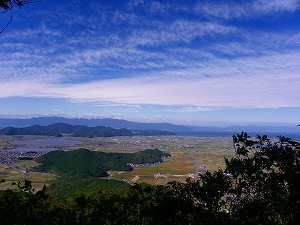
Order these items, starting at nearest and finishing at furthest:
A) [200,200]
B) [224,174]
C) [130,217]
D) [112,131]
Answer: [200,200]
[224,174]
[130,217]
[112,131]

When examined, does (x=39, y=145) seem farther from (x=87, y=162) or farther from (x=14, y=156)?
(x=87, y=162)

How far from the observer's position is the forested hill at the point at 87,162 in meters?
61.9

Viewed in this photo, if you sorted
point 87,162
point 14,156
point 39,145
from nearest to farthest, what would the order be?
1. point 87,162
2. point 14,156
3. point 39,145

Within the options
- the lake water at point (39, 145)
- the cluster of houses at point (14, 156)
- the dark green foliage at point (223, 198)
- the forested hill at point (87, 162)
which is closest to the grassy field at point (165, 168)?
the dark green foliage at point (223, 198)

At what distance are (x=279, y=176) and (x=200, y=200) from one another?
1.04m

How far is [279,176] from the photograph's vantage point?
11.1 ft

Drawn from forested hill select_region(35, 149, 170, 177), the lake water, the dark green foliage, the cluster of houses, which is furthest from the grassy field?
the lake water

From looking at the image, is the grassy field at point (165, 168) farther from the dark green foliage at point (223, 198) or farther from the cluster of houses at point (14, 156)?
the cluster of houses at point (14, 156)

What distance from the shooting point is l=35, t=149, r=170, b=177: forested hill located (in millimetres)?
61922

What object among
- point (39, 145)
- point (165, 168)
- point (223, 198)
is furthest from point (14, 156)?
point (223, 198)

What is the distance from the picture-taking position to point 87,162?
67.6 m

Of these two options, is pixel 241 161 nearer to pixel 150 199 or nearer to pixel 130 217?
pixel 150 199

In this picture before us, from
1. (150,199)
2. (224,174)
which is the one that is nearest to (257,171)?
(224,174)

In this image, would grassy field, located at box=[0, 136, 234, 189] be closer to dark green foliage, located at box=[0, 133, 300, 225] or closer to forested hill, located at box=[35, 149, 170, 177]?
dark green foliage, located at box=[0, 133, 300, 225]
